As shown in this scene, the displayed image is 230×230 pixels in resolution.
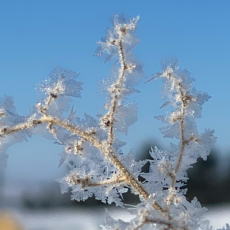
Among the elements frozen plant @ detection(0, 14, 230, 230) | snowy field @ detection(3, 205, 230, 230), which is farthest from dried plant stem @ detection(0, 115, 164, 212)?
snowy field @ detection(3, 205, 230, 230)

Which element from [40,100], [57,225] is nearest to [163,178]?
[40,100]

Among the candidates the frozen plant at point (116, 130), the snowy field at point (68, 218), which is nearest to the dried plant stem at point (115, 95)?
the frozen plant at point (116, 130)

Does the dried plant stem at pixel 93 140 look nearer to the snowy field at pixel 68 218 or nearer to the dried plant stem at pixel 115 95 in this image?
the dried plant stem at pixel 115 95

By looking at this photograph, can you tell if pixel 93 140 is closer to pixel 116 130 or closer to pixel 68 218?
pixel 116 130

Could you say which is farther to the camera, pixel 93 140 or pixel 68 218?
pixel 68 218

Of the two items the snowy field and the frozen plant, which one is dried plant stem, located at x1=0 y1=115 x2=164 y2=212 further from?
the snowy field

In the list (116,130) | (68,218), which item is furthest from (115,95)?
(68,218)

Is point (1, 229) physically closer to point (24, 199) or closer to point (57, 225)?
point (57, 225)
